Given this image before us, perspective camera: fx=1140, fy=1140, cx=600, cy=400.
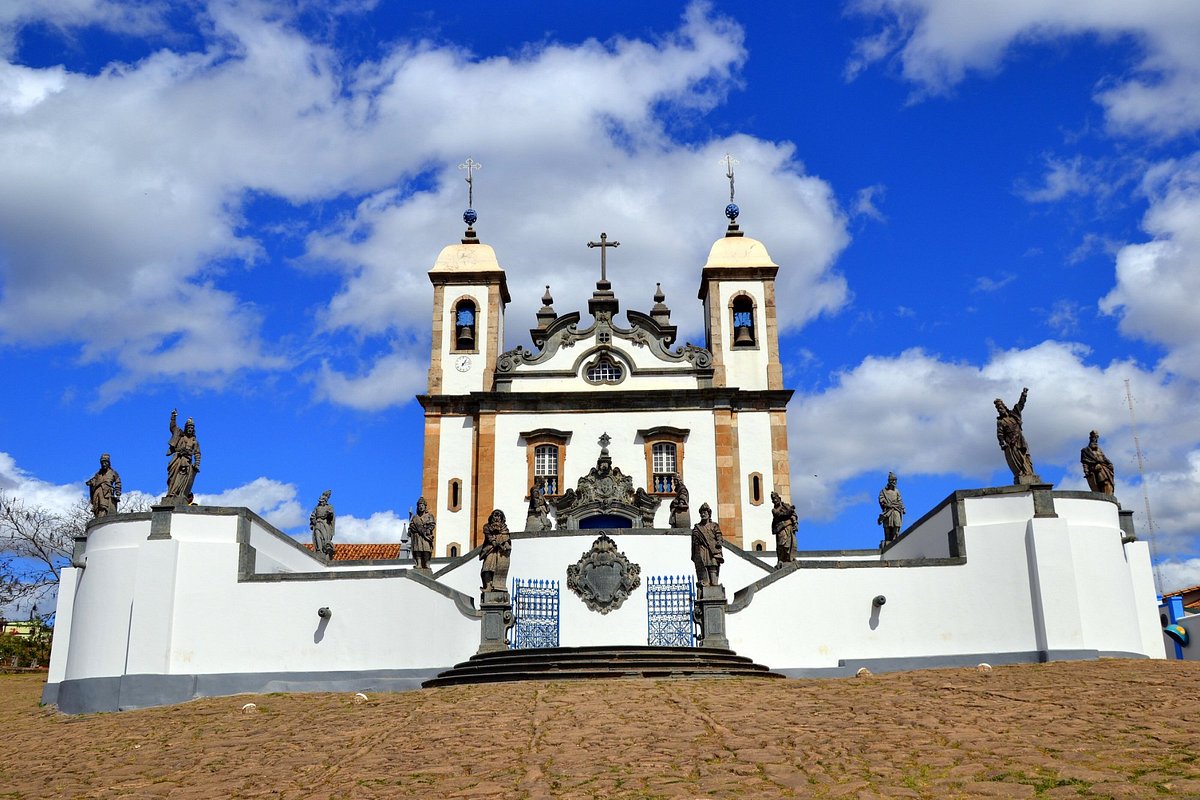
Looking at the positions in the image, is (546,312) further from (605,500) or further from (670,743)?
(670,743)

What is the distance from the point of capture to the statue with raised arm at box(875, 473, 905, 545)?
1055 inches

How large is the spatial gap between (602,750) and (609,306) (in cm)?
2607

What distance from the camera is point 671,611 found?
835 inches

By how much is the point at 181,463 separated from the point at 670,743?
43.2 feet

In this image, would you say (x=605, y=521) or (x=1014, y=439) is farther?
(x=605, y=521)

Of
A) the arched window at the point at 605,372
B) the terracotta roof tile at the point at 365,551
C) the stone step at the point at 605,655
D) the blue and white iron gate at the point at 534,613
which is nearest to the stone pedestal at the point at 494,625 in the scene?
the stone step at the point at 605,655

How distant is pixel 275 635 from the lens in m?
20.4

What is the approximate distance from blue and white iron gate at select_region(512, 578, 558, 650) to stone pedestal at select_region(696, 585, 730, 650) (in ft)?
9.96

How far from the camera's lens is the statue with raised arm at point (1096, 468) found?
68.8ft

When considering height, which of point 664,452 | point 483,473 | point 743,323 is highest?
point 743,323

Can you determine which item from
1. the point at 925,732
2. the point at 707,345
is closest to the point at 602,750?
the point at 925,732

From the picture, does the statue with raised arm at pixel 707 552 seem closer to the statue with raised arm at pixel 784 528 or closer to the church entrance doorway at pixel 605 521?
the statue with raised arm at pixel 784 528

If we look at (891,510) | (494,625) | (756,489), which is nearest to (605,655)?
(494,625)

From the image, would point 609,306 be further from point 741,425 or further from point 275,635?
point 275,635
